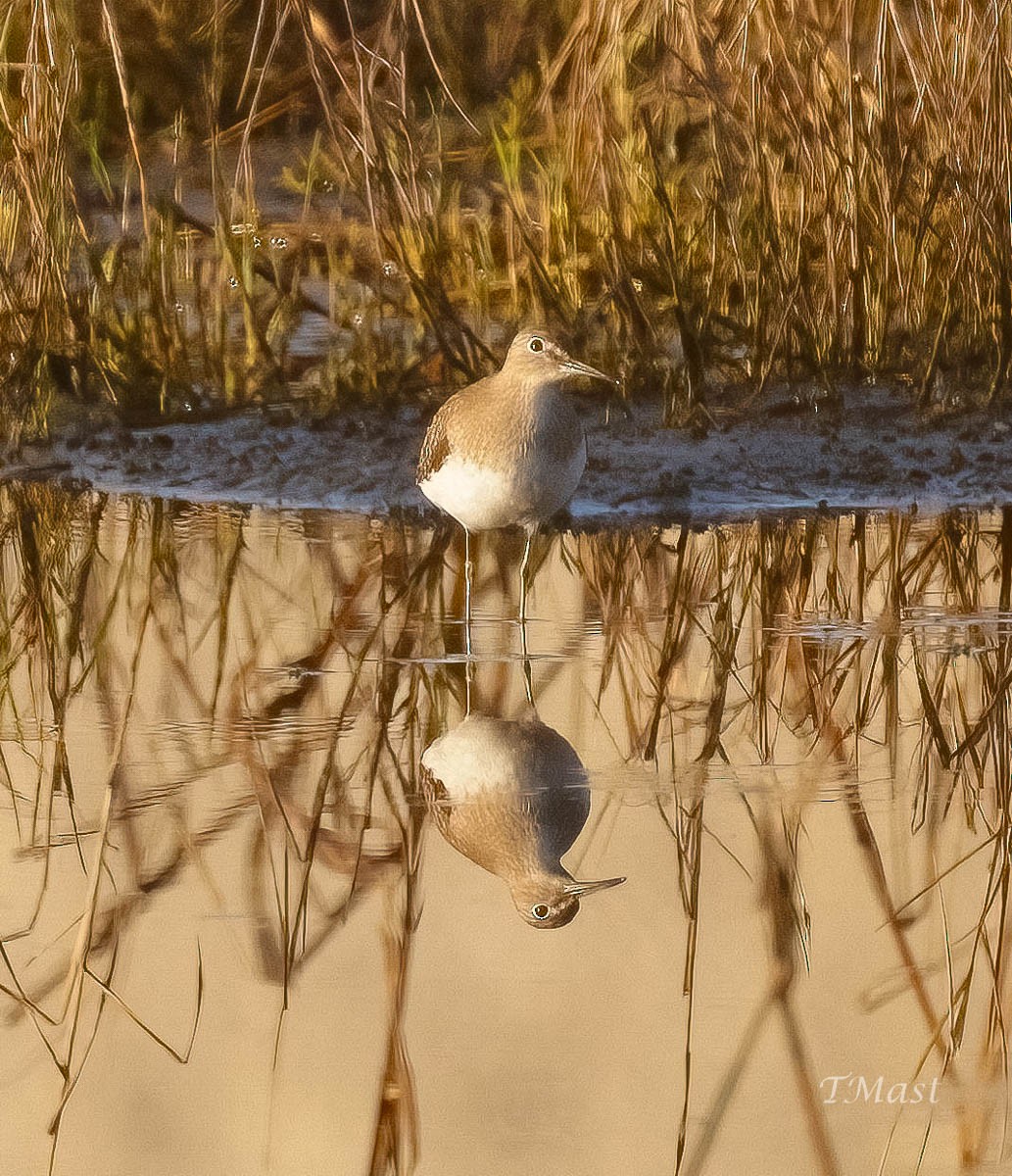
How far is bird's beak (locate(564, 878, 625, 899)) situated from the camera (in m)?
3.75

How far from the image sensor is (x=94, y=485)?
7816mm

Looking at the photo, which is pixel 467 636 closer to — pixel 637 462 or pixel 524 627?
pixel 524 627

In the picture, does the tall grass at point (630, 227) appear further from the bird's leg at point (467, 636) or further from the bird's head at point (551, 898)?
the bird's head at point (551, 898)

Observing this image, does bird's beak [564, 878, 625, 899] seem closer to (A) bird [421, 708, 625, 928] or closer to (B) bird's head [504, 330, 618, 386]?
(A) bird [421, 708, 625, 928]

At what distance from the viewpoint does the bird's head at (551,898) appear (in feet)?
12.1

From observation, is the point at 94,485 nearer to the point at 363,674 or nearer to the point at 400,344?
the point at 400,344

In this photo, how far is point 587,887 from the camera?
3.77 meters

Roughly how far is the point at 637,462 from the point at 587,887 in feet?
13.2

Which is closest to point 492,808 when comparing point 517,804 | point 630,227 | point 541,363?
point 517,804

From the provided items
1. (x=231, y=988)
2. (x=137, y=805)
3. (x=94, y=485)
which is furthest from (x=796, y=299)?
(x=231, y=988)

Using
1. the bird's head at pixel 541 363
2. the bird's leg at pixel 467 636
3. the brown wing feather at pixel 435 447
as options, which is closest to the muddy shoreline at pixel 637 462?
the brown wing feather at pixel 435 447

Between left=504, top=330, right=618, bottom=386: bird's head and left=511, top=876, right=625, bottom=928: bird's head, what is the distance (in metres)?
2.52

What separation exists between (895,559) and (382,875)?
9.54ft

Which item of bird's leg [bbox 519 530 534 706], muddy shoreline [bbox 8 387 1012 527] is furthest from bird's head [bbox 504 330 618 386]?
muddy shoreline [bbox 8 387 1012 527]
